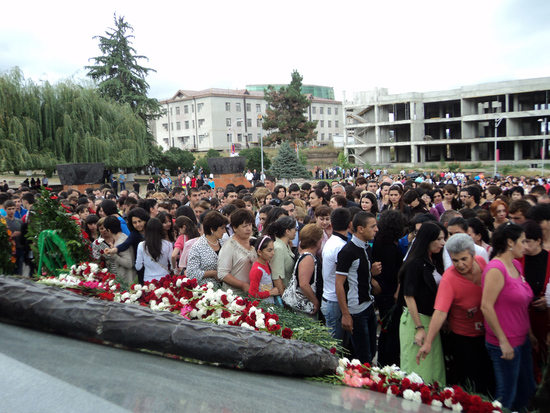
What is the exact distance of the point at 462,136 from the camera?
174 ft

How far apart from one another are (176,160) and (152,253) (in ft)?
137

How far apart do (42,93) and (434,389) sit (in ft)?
101

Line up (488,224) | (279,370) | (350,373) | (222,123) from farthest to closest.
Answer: (222,123) → (488,224) → (350,373) → (279,370)

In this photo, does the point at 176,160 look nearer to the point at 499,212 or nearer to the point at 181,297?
the point at 499,212

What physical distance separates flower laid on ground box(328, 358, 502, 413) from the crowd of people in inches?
22.7

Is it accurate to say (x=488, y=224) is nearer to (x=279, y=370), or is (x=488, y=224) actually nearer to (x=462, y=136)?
(x=279, y=370)


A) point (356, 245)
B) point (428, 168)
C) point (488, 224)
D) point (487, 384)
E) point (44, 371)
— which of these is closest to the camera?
point (44, 371)

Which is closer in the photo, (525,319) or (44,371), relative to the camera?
(44,371)

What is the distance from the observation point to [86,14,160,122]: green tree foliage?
40.9 meters

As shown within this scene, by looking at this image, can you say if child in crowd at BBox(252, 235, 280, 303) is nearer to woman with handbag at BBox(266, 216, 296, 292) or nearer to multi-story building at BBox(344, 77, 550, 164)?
woman with handbag at BBox(266, 216, 296, 292)

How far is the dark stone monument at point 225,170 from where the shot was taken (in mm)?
23500

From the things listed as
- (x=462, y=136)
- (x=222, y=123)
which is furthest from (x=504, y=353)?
(x=222, y=123)

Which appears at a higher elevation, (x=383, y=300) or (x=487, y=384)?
(x=383, y=300)

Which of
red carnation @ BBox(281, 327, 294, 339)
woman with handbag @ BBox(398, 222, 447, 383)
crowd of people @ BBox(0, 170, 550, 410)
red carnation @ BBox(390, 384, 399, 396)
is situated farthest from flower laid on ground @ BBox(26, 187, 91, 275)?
red carnation @ BBox(390, 384, 399, 396)
